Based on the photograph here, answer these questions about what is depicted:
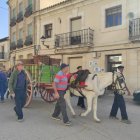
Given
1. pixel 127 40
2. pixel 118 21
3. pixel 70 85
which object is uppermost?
pixel 118 21

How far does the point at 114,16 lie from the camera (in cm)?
1819

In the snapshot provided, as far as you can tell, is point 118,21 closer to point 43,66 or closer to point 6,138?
point 43,66

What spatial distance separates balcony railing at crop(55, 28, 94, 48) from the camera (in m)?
19.0

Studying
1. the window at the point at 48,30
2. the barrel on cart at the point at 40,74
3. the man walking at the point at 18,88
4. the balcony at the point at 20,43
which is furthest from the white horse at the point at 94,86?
the balcony at the point at 20,43

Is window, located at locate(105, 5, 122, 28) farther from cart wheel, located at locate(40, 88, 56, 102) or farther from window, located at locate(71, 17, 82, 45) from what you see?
cart wheel, located at locate(40, 88, 56, 102)

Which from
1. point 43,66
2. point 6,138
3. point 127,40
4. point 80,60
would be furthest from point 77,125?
point 80,60

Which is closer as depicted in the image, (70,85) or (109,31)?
(70,85)

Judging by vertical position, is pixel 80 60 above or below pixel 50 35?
below

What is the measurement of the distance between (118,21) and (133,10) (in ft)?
4.63

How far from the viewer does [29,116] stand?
886 centimetres

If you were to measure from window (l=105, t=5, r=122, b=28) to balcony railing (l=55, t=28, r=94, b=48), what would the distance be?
141 cm

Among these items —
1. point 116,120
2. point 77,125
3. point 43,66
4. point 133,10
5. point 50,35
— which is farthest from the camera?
point 50,35

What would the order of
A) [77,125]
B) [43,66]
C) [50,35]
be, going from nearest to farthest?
[77,125], [43,66], [50,35]

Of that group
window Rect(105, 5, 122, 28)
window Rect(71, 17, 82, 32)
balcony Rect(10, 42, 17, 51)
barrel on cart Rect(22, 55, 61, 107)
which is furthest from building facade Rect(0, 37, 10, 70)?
barrel on cart Rect(22, 55, 61, 107)
